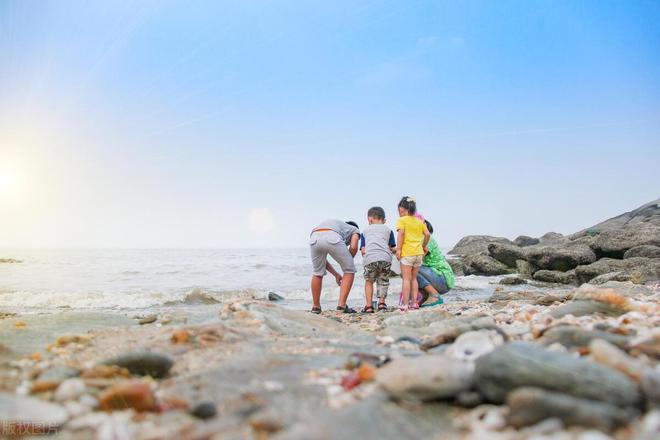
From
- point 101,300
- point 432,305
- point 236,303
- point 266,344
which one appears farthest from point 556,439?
point 101,300

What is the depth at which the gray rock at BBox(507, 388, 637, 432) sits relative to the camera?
1885 millimetres

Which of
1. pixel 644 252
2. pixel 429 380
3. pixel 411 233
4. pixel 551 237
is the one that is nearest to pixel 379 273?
pixel 411 233

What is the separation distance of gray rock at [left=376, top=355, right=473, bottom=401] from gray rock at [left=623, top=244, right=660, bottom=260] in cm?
1840

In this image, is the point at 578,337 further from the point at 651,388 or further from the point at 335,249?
the point at 335,249

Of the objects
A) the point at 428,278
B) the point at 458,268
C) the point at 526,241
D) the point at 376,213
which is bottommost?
the point at 458,268

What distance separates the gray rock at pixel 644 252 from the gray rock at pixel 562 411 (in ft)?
60.9

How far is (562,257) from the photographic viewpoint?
19.0 metres

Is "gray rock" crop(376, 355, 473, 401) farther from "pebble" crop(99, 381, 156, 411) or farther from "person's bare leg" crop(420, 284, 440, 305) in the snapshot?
"person's bare leg" crop(420, 284, 440, 305)

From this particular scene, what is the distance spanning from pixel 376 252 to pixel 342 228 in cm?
80

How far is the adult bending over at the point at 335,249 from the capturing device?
841 cm

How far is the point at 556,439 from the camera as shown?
1.81 meters

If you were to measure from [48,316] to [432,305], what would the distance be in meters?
6.63


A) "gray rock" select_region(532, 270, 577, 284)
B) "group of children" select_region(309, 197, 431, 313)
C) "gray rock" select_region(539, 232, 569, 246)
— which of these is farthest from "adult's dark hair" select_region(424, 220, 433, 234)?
"gray rock" select_region(539, 232, 569, 246)

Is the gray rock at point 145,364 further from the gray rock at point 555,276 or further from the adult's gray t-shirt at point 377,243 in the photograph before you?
the gray rock at point 555,276
